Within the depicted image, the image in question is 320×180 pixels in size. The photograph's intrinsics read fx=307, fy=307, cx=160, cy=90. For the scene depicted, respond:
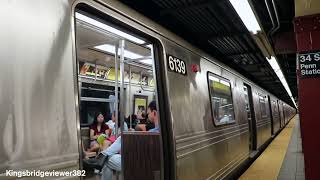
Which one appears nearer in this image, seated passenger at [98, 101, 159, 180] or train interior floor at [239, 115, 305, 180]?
seated passenger at [98, 101, 159, 180]

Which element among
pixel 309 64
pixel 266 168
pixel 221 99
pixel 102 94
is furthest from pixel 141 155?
pixel 266 168

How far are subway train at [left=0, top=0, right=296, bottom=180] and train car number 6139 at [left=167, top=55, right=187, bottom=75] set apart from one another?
0.05 feet

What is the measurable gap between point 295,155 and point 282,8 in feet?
16.3

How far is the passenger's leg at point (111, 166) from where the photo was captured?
4660 millimetres

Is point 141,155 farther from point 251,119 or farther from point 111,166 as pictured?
point 251,119

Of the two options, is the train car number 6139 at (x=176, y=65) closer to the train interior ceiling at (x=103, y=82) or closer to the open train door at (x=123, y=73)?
the open train door at (x=123, y=73)

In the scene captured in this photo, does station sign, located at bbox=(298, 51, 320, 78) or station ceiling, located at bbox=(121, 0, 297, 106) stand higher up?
station ceiling, located at bbox=(121, 0, 297, 106)

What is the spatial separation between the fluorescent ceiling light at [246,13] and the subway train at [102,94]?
851mm

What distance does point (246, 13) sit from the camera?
3809mm

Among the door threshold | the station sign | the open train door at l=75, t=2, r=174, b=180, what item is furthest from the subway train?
the station sign

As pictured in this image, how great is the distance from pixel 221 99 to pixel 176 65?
237cm

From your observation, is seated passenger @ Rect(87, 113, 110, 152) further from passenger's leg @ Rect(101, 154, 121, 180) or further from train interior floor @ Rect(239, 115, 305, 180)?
train interior floor @ Rect(239, 115, 305, 180)

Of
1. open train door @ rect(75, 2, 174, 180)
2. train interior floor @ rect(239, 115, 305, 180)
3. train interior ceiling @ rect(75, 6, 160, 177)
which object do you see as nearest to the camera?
open train door @ rect(75, 2, 174, 180)

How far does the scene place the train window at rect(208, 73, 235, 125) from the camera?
17.2 feet
